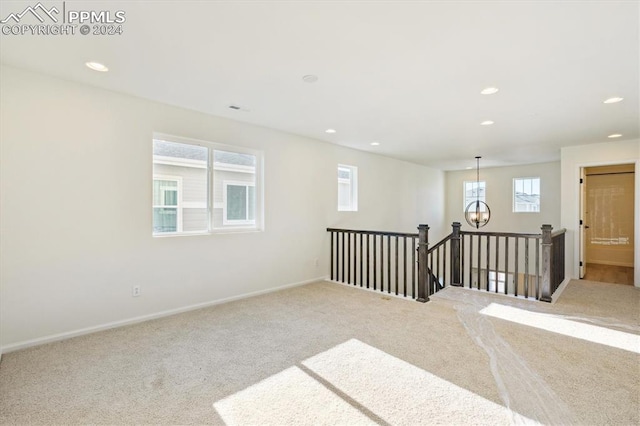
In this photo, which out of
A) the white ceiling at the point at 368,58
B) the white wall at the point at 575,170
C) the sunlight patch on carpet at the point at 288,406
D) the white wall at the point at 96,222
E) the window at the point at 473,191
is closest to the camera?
the sunlight patch on carpet at the point at 288,406

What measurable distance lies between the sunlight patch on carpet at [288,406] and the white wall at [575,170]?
572cm

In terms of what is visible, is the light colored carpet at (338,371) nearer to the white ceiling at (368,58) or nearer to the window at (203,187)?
the window at (203,187)

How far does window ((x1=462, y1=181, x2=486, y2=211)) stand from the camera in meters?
8.86

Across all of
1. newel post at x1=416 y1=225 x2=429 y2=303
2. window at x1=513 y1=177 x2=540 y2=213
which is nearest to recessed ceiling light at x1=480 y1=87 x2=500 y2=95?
newel post at x1=416 y1=225 x2=429 y2=303

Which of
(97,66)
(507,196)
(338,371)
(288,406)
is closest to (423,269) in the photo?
(338,371)

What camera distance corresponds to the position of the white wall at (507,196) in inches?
302

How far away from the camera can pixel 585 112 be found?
376 centimetres

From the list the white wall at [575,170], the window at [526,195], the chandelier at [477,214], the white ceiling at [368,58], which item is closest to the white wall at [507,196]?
the window at [526,195]

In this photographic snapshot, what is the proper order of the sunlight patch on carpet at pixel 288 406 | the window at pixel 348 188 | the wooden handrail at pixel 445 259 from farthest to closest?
the window at pixel 348 188 → the wooden handrail at pixel 445 259 → the sunlight patch on carpet at pixel 288 406

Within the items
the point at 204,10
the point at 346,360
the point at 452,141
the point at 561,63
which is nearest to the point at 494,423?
the point at 346,360

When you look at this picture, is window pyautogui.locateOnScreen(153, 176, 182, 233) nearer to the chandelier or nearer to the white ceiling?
the white ceiling

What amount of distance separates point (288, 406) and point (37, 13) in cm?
299

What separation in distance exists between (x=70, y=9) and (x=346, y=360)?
123 inches

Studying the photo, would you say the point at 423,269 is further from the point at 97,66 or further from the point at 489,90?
the point at 97,66
